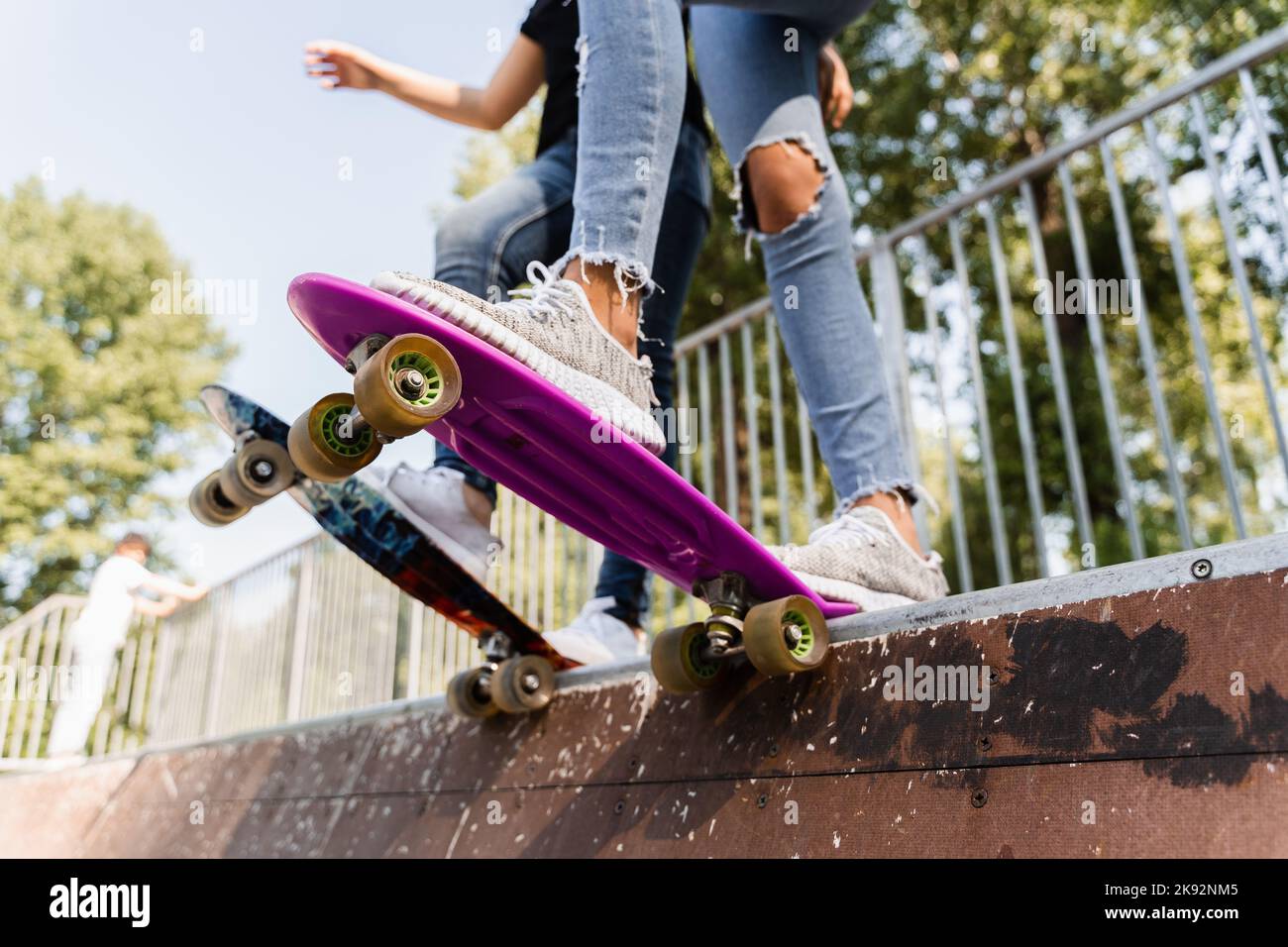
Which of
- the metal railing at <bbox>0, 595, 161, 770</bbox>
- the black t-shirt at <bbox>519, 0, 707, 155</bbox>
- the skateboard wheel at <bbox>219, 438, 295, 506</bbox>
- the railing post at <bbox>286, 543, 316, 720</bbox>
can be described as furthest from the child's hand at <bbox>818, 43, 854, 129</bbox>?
the metal railing at <bbox>0, 595, 161, 770</bbox>

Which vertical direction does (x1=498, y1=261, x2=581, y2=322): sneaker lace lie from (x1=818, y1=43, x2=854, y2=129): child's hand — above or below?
below

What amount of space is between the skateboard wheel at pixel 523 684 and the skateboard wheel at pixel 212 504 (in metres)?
0.58

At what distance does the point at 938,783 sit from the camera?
110 centimetres

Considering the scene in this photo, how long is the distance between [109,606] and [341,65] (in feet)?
20.2

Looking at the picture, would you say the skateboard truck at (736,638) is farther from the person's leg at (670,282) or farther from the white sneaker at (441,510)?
the person's leg at (670,282)

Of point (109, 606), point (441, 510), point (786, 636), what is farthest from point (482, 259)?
point (109, 606)

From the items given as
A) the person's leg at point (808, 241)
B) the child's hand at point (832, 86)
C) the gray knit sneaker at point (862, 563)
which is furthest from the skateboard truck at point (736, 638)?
the child's hand at point (832, 86)

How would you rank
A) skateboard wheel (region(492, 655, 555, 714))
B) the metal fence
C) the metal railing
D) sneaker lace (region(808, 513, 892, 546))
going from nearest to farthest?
sneaker lace (region(808, 513, 892, 546)) → skateboard wheel (region(492, 655, 555, 714)) → the metal fence → the metal railing

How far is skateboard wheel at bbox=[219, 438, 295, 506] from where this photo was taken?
1727mm

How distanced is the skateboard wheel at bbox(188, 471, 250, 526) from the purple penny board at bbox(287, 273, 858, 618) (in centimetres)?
56

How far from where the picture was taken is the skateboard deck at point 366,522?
176cm

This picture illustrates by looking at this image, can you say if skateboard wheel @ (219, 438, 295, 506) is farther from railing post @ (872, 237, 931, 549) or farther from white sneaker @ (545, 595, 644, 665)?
railing post @ (872, 237, 931, 549)
